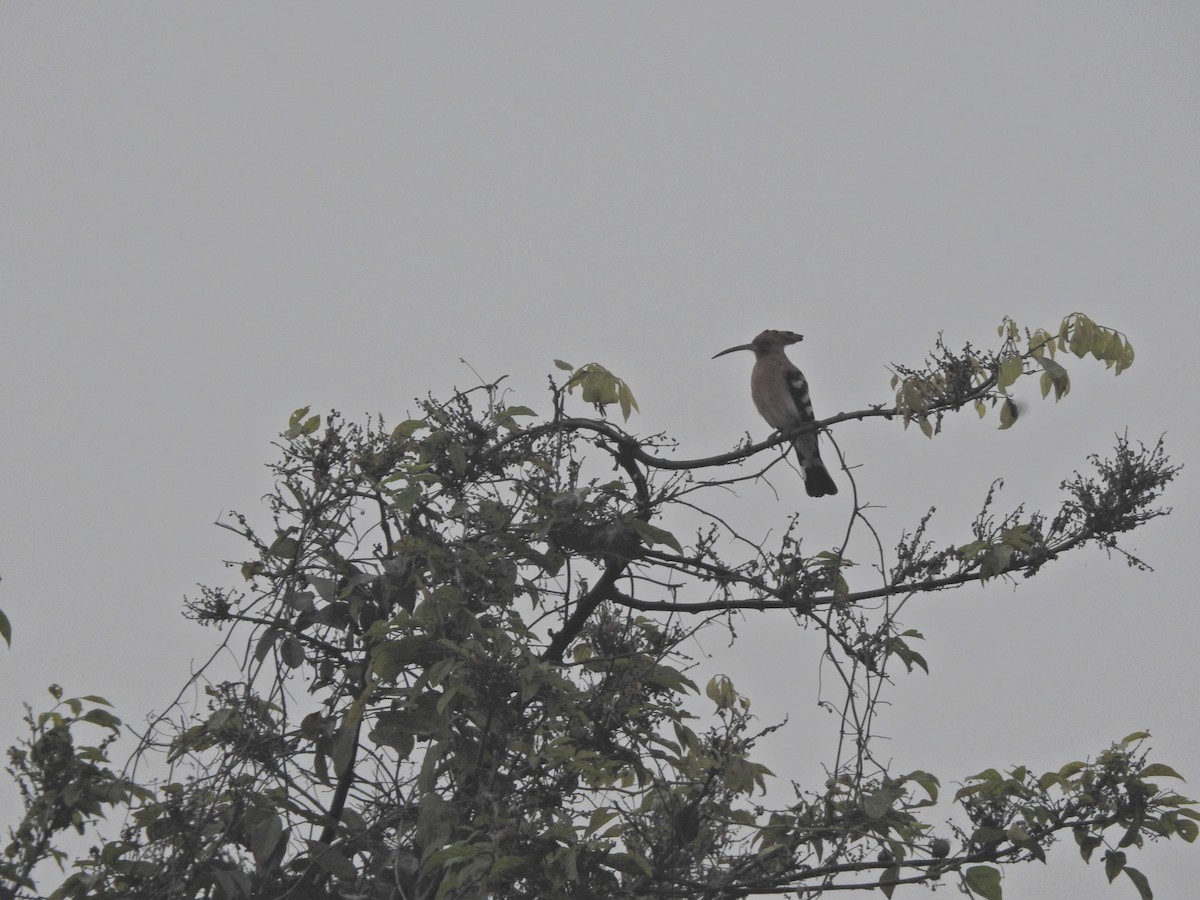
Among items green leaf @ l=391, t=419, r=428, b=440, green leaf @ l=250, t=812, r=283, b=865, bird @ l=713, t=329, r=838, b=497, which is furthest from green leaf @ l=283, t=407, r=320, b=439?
bird @ l=713, t=329, r=838, b=497

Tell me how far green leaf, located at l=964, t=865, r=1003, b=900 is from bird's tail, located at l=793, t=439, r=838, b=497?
152 inches

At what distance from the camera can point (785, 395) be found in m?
6.82

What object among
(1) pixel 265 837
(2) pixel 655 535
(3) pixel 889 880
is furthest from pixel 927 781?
(1) pixel 265 837

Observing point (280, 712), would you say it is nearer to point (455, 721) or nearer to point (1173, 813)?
point (455, 721)

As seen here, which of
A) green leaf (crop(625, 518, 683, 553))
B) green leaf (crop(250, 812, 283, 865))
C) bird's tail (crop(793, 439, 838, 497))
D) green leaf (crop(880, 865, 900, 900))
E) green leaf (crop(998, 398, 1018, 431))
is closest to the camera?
green leaf (crop(250, 812, 283, 865))

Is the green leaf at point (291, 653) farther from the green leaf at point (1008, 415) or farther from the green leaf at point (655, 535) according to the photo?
the green leaf at point (1008, 415)

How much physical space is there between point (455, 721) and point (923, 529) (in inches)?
65.4

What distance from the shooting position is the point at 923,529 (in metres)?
3.81

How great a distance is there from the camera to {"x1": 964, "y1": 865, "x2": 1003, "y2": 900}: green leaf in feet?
10.4

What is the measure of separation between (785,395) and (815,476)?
566 millimetres

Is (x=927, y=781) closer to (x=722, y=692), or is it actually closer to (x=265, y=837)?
(x=722, y=692)

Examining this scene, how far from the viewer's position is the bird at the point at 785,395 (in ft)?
22.4

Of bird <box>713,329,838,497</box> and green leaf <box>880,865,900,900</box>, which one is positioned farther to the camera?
bird <box>713,329,838,497</box>

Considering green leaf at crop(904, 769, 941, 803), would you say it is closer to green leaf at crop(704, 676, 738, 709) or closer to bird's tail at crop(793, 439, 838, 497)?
green leaf at crop(704, 676, 738, 709)
